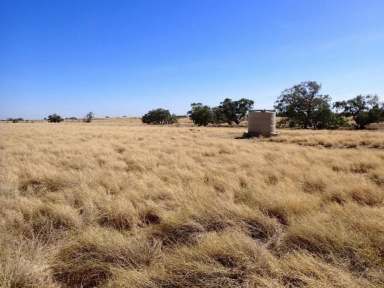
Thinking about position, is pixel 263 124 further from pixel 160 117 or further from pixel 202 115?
pixel 160 117

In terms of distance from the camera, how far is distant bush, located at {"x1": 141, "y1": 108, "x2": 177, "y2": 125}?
3580 inches

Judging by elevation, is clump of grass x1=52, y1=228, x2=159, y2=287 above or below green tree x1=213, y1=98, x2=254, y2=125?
below

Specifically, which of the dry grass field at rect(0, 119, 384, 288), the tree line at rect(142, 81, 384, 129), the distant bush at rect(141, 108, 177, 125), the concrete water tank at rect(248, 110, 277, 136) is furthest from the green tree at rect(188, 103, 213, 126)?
the dry grass field at rect(0, 119, 384, 288)

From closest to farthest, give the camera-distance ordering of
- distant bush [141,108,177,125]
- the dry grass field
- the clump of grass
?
the dry grass field, the clump of grass, distant bush [141,108,177,125]

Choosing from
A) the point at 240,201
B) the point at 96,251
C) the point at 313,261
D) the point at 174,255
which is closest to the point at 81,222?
the point at 96,251

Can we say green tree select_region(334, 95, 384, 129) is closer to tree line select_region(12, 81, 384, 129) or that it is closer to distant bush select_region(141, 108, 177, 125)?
tree line select_region(12, 81, 384, 129)

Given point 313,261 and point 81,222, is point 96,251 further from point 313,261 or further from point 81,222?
point 313,261

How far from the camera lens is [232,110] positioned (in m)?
72.2

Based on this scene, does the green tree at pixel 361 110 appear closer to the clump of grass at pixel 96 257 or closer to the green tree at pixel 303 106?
the green tree at pixel 303 106

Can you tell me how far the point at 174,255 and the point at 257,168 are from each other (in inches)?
245

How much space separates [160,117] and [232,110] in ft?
82.7

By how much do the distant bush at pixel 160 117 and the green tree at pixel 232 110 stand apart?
2094 centimetres

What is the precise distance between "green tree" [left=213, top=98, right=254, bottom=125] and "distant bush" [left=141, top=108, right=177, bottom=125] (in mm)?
20945

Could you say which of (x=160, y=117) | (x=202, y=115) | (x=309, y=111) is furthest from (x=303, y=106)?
(x=160, y=117)
